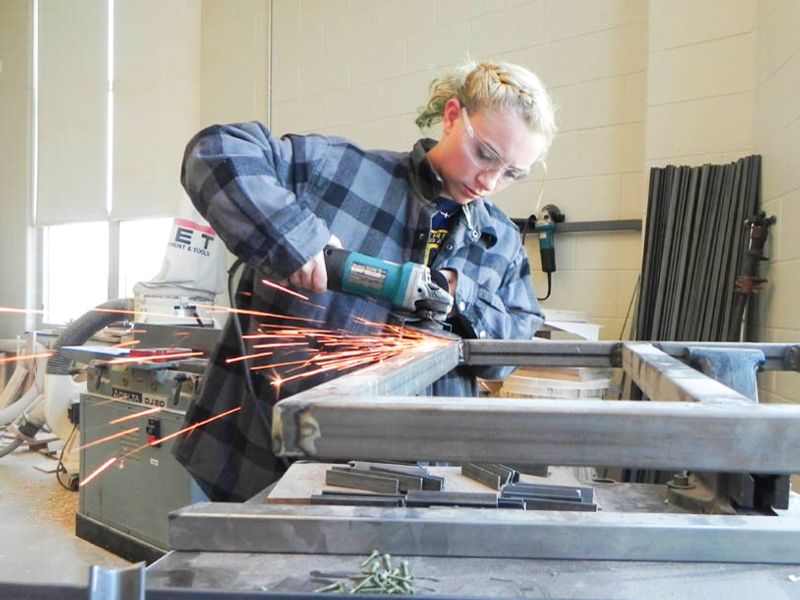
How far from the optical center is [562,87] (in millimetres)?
2424

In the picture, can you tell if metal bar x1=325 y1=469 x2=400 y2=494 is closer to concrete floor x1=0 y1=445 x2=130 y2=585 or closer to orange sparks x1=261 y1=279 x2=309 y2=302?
orange sparks x1=261 y1=279 x2=309 y2=302

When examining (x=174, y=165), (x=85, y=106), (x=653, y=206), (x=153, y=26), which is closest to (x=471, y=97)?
(x=653, y=206)

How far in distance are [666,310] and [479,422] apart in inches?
73.5

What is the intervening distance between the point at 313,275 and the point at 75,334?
2.41 meters

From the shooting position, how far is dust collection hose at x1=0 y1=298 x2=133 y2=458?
287cm

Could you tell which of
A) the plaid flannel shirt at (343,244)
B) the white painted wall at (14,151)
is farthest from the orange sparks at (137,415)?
the white painted wall at (14,151)

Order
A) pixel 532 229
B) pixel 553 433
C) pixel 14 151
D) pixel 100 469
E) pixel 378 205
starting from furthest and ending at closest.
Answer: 1. pixel 14 151
2. pixel 100 469
3. pixel 532 229
4. pixel 378 205
5. pixel 553 433

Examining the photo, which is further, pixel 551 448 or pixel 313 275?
pixel 313 275

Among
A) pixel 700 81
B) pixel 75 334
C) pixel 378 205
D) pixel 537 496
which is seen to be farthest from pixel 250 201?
pixel 75 334

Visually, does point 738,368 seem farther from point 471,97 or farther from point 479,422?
point 471,97

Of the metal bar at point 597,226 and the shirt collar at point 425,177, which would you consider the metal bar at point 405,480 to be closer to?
the shirt collar at point 425,177

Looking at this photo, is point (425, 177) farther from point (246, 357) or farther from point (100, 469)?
point (100, 469)

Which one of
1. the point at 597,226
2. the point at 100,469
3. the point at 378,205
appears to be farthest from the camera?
the point at 100,469

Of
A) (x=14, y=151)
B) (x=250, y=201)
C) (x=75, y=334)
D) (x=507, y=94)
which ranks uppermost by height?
(x=14, y=151)
